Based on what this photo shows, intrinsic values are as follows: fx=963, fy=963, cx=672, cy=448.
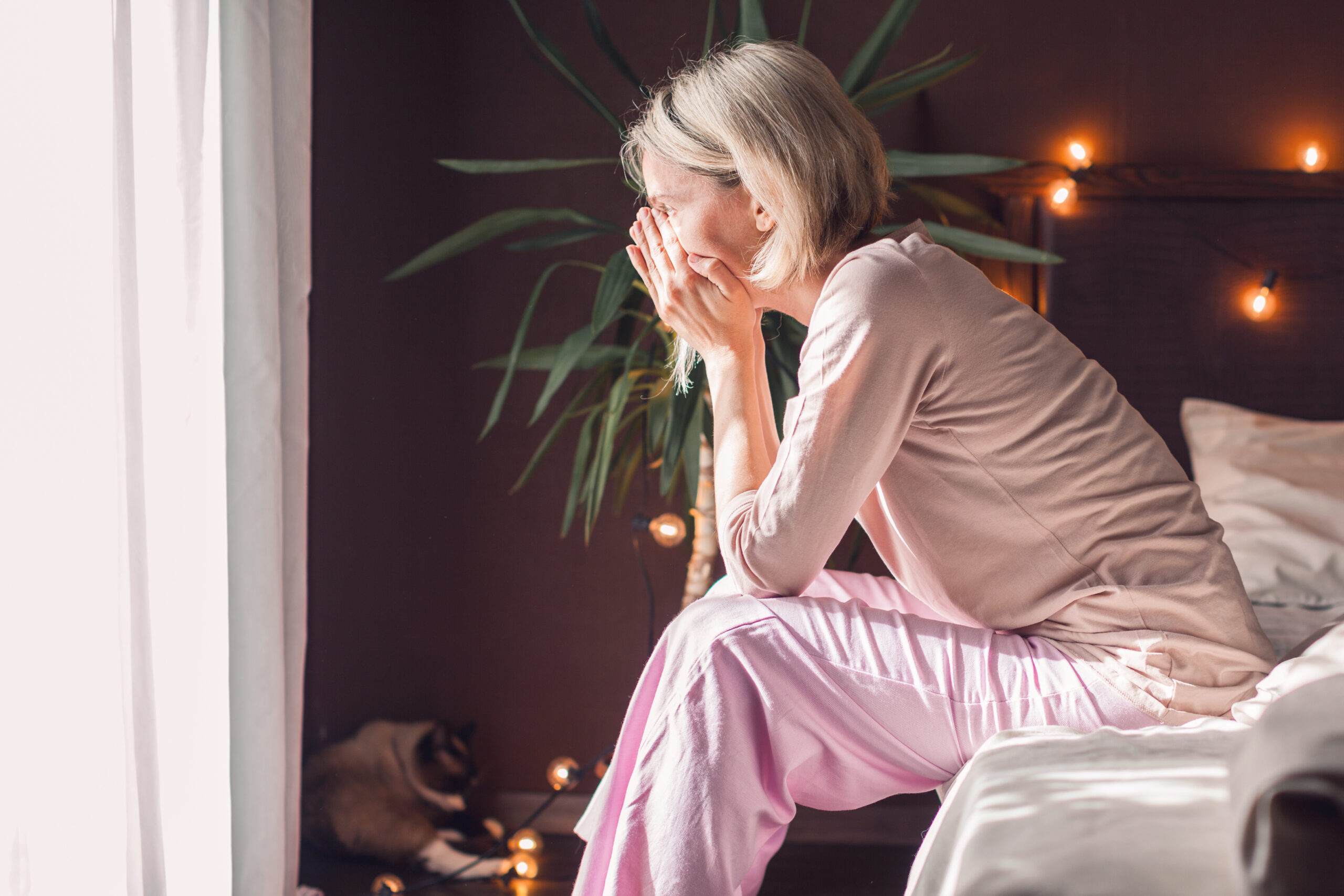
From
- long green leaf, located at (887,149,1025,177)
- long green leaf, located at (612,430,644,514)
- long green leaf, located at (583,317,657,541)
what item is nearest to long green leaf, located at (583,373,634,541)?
long green leaf, located at (583,317,657,541)

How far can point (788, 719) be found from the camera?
0.92m

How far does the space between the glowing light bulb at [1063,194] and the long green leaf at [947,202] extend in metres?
0.16

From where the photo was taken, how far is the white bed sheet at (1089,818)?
534 millimetres

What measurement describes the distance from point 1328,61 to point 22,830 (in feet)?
8.53

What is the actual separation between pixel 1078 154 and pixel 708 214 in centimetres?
126

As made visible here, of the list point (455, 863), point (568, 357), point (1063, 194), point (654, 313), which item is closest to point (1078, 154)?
point (1063, 194)

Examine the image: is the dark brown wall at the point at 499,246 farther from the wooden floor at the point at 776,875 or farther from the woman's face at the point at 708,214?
the woman's face at the point at 708,214

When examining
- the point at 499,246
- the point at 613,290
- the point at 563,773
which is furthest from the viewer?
the point at 499,246

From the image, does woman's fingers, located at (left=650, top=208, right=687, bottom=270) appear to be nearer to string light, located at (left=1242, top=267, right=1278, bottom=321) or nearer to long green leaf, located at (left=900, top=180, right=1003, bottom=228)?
long green leaf, located at (left=900, top=180, right=1003, bottom=228)

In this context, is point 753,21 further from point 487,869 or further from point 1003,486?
point 487,869

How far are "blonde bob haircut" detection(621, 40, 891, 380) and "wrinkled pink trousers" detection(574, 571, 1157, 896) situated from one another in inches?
16.8

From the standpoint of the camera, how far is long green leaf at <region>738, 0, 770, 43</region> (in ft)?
Result: 5.24

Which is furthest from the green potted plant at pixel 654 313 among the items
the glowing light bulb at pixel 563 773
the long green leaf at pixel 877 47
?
the glowing light bulb at pixel 563 773

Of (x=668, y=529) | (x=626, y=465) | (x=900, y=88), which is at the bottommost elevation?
(x=668, y=529)
